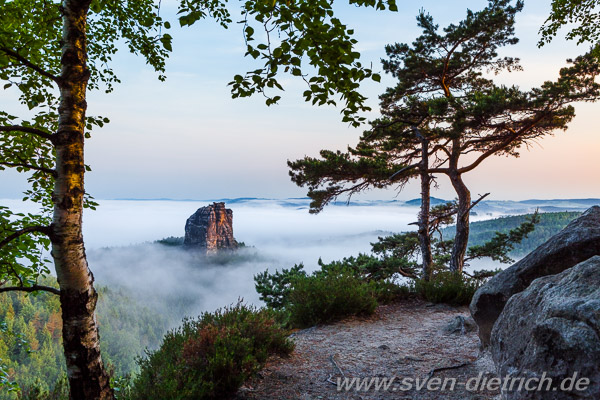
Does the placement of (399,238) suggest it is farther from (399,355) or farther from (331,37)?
(331,37)

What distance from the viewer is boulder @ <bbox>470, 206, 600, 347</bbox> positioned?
440 cm

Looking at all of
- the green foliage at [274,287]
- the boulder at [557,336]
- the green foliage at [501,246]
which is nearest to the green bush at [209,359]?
the boulder at [557,336]

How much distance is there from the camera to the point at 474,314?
17.2ft

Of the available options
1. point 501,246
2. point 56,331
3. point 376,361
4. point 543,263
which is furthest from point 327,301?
point 56,331

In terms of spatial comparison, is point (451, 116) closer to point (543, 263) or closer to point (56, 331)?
point (543, 263)

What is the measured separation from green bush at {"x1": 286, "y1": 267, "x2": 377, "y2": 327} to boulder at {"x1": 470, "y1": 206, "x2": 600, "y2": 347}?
11.3ft

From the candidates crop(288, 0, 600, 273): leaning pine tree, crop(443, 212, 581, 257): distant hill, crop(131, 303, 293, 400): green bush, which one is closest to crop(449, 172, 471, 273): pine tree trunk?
crop(288, 0, 600, 273): leaning pine tree

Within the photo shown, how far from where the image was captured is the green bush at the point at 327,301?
8.00 metres

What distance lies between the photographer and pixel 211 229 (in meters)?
111

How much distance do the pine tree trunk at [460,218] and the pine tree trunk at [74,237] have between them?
1267cm

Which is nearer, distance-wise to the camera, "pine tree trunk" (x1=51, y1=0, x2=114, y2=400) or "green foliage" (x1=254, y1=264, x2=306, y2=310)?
"pine tree trunk" (x1=51, y1=0, x2=114, y2=400)

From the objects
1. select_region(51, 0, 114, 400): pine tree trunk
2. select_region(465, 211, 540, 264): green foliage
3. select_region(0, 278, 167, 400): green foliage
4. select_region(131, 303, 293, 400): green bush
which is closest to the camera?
select_region(51, 0, 114, 400): pine tree trunk

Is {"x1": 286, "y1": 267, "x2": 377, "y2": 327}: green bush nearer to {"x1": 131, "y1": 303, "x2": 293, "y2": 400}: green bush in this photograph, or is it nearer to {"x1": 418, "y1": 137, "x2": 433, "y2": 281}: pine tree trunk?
{"x1": 131, "y1": 303, "x2": 293, "y2": 400}: green bush

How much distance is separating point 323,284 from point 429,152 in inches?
314
